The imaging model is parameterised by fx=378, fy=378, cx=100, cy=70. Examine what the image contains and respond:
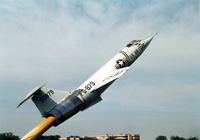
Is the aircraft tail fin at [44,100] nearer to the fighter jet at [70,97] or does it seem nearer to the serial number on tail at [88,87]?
the fighter jet at [70,97]

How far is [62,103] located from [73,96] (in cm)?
191

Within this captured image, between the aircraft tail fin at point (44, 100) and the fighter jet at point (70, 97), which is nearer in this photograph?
the fighter jet at point (70, 97)

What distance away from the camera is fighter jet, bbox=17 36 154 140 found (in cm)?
4967

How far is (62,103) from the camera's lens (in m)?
50.9

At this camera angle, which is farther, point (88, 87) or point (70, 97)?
point (88, 87)

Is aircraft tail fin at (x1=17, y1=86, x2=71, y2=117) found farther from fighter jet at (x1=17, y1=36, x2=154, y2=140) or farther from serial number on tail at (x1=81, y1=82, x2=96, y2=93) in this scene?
serial number on tail at (x1=81, y1=82, x2=96, y2=93)

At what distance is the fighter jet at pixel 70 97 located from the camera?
49672 mm

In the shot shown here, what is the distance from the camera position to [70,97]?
51.8 metres

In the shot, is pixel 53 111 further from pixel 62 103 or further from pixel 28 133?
pixel 28 133

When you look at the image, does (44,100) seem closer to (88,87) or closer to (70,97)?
(70,97)

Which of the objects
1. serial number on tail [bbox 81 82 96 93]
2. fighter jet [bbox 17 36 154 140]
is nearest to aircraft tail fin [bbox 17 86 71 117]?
fighter jet [bbox 17 36 154 140]

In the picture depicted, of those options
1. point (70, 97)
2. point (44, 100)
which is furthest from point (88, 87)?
point (44, 100)

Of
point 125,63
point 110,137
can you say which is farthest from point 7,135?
point 125,63

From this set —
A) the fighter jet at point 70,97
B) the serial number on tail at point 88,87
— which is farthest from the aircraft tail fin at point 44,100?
the serial number on tail at point 88,87
